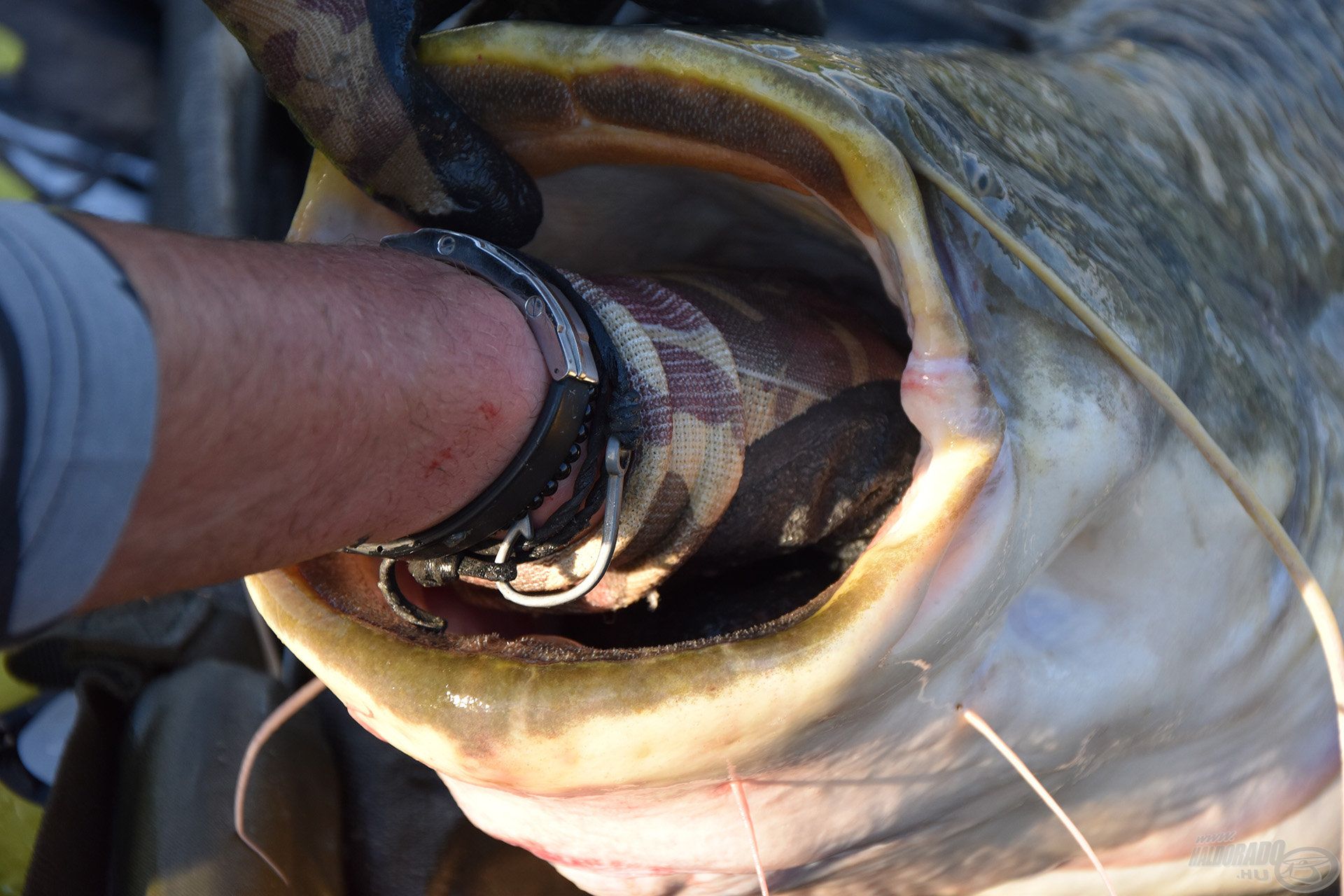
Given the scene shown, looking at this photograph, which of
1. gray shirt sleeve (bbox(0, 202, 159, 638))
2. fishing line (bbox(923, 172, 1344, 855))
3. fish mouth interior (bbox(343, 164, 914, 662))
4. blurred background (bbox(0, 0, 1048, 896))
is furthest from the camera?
blurred background (bbox(0, 0, 1048, 896))

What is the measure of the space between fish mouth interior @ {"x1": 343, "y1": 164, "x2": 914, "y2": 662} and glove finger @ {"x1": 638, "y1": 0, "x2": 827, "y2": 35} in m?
0.14

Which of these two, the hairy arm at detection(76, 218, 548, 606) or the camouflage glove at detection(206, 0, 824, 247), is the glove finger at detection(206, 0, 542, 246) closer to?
the camouflage glove at detection(206, 0, 824, 247)

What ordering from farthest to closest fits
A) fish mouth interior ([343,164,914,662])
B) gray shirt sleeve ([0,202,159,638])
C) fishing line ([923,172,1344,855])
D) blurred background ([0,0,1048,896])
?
blurred background ([0,0,1048,896]), fish mouth interior ([343,164,914,662]), fishing line ([923,172,1344,855]), gray shirt sleeve ([0,202,159,638])

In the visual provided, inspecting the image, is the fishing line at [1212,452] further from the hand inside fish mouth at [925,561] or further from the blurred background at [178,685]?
the blurred background at [178,685]

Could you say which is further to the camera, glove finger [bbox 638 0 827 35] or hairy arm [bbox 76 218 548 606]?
glove finger [bbox 638 0 827 35]

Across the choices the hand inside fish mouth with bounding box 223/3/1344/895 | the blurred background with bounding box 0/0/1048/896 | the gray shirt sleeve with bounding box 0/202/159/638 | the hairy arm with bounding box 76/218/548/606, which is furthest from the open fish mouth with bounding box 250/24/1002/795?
the blurred background with bounding box 0/0/1048/896

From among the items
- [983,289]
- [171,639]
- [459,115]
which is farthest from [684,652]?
[171,639]

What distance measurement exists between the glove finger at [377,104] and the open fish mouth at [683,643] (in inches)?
1.5

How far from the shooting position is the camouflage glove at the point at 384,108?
2.60 ft

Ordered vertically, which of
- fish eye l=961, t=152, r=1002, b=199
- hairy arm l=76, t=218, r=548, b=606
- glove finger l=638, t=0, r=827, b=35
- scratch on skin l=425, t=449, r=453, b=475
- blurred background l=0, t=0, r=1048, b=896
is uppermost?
glove finger l=638, t=0, r=827, b=35

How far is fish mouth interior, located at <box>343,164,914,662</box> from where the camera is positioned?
0.93m

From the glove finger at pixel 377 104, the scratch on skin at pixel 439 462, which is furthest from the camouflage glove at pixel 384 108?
the scratch on skin at pixel 439 462

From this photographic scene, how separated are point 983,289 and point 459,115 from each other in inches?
16.6

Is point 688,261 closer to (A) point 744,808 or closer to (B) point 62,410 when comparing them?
(A) point 744,808
